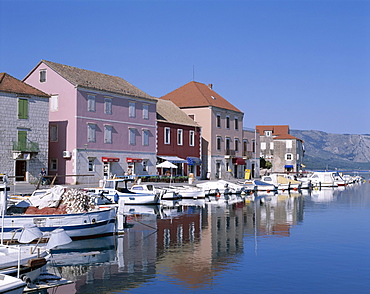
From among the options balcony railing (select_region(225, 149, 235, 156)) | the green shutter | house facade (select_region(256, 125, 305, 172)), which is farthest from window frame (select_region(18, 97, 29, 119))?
house facade (select_region(256, 125, 305, 172))

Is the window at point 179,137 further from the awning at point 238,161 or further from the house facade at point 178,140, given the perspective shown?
the awning at point 238,161

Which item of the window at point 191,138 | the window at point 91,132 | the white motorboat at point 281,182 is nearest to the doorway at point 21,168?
the window at point 91,132

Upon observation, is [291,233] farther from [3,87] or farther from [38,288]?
[3,87]

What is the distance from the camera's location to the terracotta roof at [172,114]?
209 feet

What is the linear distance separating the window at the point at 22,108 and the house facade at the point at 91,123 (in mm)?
4932

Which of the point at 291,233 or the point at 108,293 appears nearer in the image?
the point at 108,293

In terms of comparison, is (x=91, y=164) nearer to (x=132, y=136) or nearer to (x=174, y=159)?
(x=132, y=136)

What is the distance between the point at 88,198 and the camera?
971 inches

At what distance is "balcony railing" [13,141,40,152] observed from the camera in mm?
44688

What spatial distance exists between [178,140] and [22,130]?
23.3 metres

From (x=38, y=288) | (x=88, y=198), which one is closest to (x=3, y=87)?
(x=88, y=198)

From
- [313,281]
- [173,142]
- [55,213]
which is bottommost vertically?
[313,281]

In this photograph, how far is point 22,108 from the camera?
149 feet

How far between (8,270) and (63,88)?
3862cm
